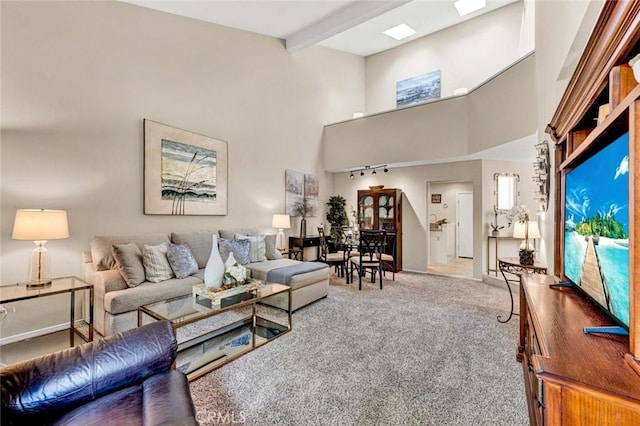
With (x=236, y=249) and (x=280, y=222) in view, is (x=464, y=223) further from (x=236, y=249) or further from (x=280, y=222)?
(x=236, y=249)

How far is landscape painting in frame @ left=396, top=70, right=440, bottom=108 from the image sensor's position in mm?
7012

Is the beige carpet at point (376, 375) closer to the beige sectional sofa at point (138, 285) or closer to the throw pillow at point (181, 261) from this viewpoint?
the beige sectional sofa at point (138, 285)

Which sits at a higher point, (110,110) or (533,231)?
(110,110)

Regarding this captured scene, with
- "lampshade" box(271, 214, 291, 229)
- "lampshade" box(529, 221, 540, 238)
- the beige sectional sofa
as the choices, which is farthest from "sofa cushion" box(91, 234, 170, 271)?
"lampshade" box(529, 221, 540, 238)

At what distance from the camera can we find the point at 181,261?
3473 mm

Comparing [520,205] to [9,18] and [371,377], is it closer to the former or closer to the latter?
[371,377]

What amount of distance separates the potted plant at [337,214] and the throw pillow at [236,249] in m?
2.92

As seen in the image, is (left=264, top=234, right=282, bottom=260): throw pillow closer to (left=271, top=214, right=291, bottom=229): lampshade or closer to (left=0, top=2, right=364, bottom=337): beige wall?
(left=271, top=214, right=291, bottom=229): lampshade

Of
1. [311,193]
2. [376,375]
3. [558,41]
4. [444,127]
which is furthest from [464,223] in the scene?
[376,375]

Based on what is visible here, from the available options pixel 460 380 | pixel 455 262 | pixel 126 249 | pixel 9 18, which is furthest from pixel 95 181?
pixel 455 262

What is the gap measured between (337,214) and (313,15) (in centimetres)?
406

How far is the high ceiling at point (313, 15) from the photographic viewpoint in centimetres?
421

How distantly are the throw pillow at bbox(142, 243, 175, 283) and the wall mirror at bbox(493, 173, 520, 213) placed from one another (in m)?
Answer: 5.73

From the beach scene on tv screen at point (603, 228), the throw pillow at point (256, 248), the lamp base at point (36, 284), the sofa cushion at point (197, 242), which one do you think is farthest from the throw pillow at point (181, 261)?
the beach scene on tv screen at point (603, 228)
